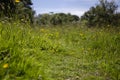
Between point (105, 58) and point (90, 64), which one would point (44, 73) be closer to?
point (90, 64)

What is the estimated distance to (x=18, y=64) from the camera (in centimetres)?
392

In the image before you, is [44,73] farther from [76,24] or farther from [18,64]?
[76,24]

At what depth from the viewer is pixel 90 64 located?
569 centimetres

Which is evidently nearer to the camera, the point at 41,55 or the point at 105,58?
the point at 41,55

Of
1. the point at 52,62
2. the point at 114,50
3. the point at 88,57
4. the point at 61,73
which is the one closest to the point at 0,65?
the point at 61,73

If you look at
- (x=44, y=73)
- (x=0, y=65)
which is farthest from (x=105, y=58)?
(x=0, y=65)

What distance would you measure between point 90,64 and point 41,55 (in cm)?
99

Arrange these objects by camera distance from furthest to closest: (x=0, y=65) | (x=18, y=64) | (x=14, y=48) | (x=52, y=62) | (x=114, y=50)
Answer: (x=114, y=50) < (x=52, y=62) < (x=14, y=48) < (x=18, y=64) < (x=0, y=65)

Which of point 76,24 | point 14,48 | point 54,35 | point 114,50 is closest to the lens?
point 14,48

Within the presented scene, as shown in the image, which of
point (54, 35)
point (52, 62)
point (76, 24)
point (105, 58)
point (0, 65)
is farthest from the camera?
point (76, 24)

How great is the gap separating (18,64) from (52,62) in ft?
5.53

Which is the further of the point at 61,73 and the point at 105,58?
the point at 105,58

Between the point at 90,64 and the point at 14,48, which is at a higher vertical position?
the point at 14,48

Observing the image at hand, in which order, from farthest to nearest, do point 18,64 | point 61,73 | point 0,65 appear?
point 61,73 → point 18,64 → point 0,65
